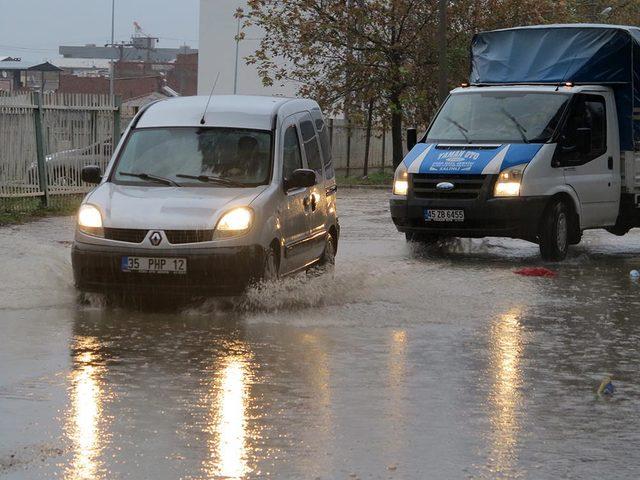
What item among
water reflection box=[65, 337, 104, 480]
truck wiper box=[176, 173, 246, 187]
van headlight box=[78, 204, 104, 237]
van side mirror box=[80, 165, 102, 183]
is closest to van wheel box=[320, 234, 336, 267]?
truck wiper box=[176, 173, 246, 187]

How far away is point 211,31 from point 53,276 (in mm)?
64956

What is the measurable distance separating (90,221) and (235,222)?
1212mm

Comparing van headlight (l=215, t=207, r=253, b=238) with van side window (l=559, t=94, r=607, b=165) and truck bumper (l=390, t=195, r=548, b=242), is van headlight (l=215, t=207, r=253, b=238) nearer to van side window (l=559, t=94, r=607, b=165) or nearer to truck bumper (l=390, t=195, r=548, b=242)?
truck bumper (l=390, t=195, r=548, b=242)

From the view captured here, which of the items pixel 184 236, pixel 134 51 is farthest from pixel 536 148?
pixel 134 51

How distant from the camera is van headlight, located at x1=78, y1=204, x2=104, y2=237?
11773 mm

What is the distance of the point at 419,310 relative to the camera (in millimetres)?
12289

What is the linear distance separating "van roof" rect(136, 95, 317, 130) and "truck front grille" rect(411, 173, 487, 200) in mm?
3871

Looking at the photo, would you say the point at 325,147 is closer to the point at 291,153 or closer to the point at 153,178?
the point at 291,153

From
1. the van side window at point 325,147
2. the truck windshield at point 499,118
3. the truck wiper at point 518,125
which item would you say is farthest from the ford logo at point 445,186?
the van side window at point 325,147

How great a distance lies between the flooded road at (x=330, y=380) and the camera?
6.60 metres

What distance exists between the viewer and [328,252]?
572 inches

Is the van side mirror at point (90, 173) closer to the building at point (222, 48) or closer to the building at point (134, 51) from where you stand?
the building at point (222, 48)

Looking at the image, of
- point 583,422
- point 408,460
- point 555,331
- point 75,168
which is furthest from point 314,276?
point 75,168

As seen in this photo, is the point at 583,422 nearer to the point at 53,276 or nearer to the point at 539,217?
the point at 53,276
